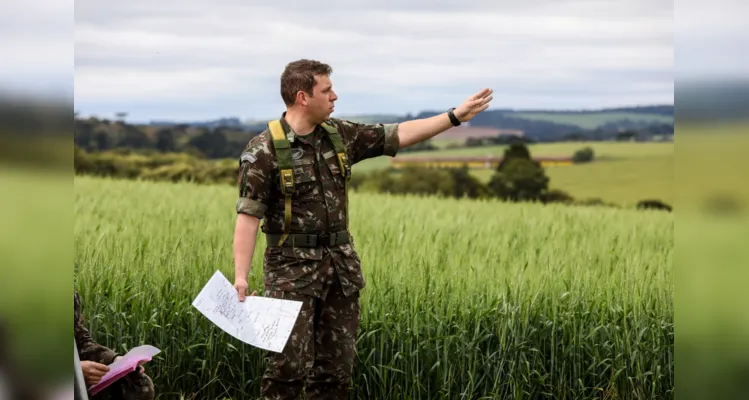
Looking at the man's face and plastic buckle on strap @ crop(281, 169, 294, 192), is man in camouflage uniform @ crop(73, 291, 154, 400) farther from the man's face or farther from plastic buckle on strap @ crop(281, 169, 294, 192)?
the man's face

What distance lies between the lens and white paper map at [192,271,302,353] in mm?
4340

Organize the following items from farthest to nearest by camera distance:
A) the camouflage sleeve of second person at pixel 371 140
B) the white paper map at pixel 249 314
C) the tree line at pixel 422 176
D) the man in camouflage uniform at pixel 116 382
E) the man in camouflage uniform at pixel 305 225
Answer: the tree line at pixel 422 176 < the camouflage sleeve of second person at pixel 371 140 < the man in camouflage uniform at pixel 305 225 < the white paper map at pixel 249 314 < the man in camouflage uniform at pixel 116 382

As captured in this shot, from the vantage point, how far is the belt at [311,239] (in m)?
4.67

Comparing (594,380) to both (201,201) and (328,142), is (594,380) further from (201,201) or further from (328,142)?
(201,201)

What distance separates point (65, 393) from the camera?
1.75 m

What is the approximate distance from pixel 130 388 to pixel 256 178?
117cm

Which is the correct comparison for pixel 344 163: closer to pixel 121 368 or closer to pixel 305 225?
pixel 305 225

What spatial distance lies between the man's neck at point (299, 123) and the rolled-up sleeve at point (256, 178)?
175mm

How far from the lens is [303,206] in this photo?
4.68m

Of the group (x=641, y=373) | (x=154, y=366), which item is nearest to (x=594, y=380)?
(x=641, y=373)

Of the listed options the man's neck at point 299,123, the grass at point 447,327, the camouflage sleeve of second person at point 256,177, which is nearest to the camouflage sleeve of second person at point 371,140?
the man's neck at point 299,123

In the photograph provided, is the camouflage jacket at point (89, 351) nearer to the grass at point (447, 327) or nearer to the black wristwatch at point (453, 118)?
the grass at point (447, 327)

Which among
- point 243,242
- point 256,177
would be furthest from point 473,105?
point 243,242

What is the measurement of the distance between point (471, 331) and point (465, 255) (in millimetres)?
1296
